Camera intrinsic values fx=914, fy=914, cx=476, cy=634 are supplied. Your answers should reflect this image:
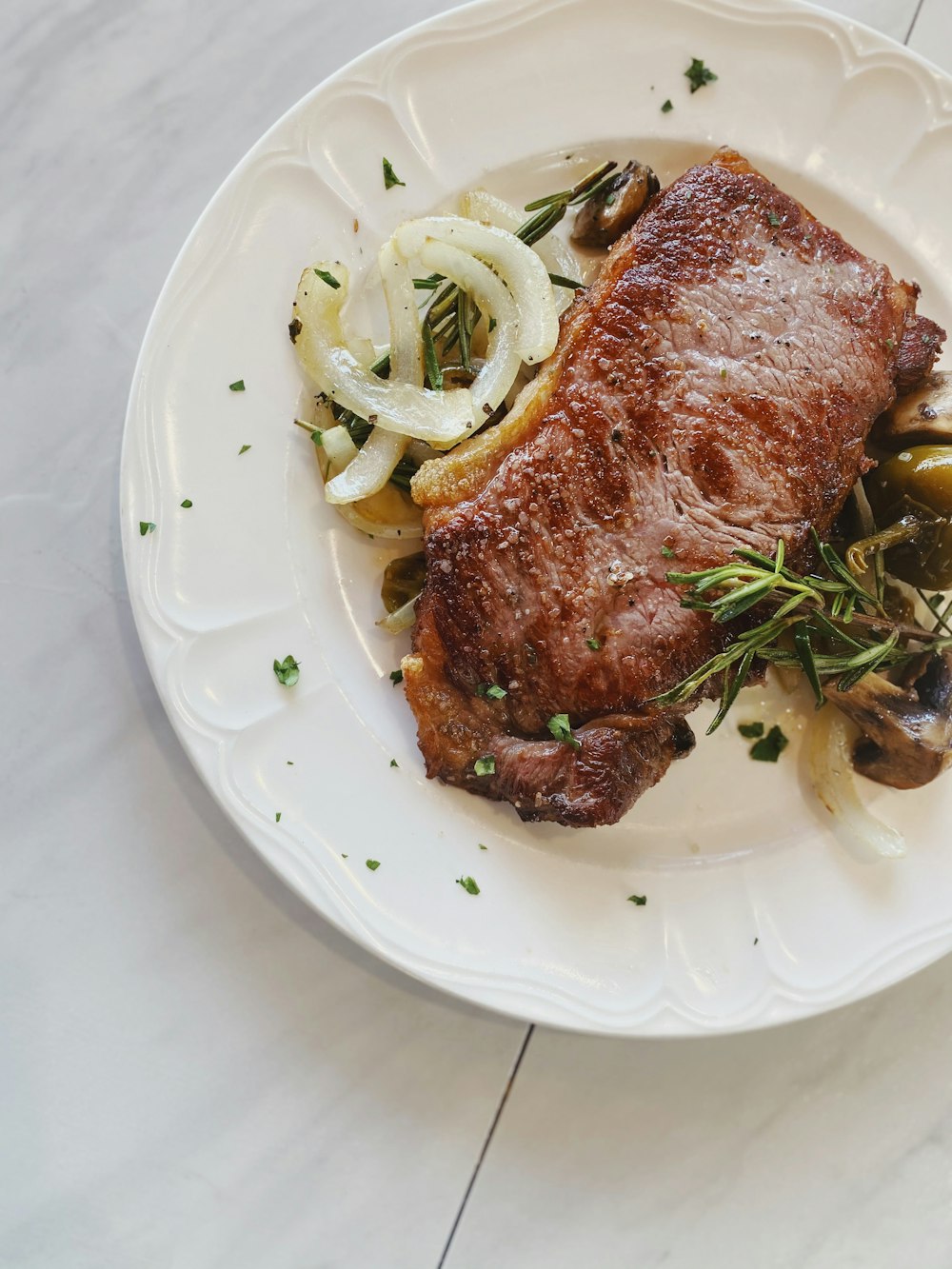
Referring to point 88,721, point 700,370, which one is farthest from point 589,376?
point 88,721

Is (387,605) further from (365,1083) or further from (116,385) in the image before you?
(365,1083)

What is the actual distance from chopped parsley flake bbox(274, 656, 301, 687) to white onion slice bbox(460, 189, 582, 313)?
1365 mm

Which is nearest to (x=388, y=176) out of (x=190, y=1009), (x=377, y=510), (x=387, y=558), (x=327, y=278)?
(x=327, y=278)

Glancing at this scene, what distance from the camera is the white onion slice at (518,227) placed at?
2850 mm

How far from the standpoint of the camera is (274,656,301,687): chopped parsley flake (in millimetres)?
2699

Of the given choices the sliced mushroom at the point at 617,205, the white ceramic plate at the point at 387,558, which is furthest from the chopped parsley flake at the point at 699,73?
the sliced mushroom at the point at 617,205

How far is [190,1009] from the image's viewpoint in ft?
9.92

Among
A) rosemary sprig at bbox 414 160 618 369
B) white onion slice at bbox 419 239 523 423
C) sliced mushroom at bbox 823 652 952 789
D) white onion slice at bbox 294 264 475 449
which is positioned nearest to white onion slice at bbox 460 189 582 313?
rosemary sprig at bbox 414 160 618 369

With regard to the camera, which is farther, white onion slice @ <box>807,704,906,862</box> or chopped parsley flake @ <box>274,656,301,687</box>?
white onion slice @ <box>807,704,906,862</box>

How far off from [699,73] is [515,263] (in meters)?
0.92

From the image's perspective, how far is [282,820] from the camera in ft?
8.68

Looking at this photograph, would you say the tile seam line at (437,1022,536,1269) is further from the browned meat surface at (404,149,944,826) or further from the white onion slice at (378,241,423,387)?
the white onion slice at (378,241,423,387)

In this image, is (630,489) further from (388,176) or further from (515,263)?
(388,176)

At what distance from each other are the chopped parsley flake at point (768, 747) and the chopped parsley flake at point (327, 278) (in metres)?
1.98
